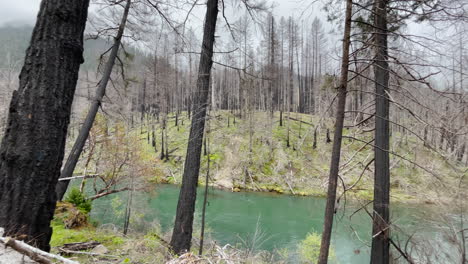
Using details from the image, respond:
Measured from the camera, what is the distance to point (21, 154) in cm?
175

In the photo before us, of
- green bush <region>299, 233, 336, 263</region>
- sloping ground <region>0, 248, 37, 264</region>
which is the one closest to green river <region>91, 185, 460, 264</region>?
green bush <region>299, 233, 336, 263</region>

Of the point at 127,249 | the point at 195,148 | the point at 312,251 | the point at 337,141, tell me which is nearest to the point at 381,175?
the point at 337,141

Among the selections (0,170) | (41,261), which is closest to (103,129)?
(0,170)

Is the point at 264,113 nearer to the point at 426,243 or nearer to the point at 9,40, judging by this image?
the point at 426,243

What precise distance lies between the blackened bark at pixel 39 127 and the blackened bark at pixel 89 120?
4711mm

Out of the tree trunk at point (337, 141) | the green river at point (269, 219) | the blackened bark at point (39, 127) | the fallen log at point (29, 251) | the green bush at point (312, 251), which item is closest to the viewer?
the fallen log at point (29, 251)

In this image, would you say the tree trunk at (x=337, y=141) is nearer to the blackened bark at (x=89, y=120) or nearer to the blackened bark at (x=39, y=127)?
the blackened bark at (x=39, y=127)

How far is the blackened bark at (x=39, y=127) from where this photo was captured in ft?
5.68

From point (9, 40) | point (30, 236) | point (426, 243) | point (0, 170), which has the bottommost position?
point (426, 243)

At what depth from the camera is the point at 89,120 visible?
6.33 metres

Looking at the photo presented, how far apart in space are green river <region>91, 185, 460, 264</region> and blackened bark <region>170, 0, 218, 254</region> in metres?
2.80

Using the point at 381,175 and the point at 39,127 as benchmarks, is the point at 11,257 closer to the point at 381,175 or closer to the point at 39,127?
the point at 39,127

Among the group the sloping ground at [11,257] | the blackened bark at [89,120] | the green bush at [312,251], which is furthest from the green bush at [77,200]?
the green bush at [312,251]

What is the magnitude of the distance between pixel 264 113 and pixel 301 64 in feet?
36.4
